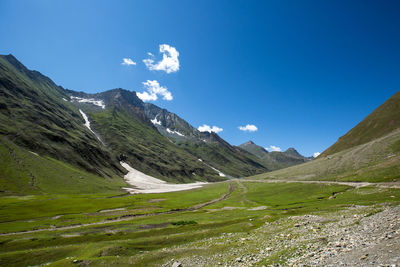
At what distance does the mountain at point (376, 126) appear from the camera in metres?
146

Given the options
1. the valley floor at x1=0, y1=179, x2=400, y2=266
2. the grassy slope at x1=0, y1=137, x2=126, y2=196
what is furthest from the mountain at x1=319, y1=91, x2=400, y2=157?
the grassy slope at x1=0, y1=137, x2=126, y2=196

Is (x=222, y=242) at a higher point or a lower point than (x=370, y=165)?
lower

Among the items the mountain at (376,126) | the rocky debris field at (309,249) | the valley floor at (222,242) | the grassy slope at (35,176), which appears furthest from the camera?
the mountain at (376,126)

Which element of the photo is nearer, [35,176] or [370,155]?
[370,155]

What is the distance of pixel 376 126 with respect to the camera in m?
156

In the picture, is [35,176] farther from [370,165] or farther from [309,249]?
[370,165]

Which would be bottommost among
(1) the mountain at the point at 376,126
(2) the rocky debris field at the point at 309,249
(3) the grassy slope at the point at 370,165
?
(2) the rocky debris field at the point at 309,249

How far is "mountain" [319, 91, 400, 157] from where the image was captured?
478 ft

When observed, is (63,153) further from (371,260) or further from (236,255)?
(371,260)

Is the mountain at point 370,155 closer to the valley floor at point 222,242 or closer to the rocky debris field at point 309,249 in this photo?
the valley floor at point 222,242

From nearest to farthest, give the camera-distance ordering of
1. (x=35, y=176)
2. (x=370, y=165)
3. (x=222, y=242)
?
(x=222, y=242) < (x=370, y=165) < (x=35, y=176)

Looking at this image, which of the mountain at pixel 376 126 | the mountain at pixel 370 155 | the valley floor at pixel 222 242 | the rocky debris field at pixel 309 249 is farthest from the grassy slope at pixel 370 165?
the rocky debris field at pixel 309 249

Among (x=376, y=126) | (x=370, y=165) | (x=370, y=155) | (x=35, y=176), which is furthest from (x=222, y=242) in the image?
(x=376, y=126)

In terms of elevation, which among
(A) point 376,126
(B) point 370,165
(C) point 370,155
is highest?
(A) point 376,126
